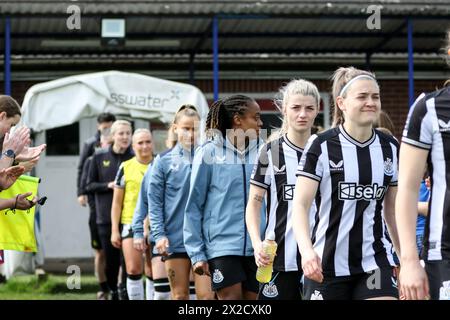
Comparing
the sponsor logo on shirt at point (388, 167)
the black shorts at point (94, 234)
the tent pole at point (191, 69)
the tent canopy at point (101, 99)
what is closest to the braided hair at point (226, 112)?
the sponsor logo on shirt at point (388, 167)

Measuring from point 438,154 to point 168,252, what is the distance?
13.3 ft

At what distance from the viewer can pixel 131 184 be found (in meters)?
10.3

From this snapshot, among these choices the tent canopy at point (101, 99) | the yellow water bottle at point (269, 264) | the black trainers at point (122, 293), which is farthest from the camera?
the tent canopy at point (101, 99)

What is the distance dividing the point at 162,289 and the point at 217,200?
2.38 meters

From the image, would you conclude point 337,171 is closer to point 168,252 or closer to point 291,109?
point 291,109

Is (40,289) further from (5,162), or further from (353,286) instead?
(353,286)

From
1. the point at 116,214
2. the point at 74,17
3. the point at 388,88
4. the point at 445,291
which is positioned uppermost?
the point at 74,17

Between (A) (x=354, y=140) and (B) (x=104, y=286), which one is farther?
(B) (x=104, y=286)

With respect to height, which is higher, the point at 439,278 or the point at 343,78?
the point at 343,78

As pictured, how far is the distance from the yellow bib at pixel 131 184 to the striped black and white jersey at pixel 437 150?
6.23m

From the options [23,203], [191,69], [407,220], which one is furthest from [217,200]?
[191,69]

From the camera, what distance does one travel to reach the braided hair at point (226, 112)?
6.81m

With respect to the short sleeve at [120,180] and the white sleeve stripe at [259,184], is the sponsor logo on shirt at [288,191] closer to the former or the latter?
the white sleeve stripe at [259,184]

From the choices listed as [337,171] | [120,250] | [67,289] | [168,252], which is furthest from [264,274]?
[67,289]
